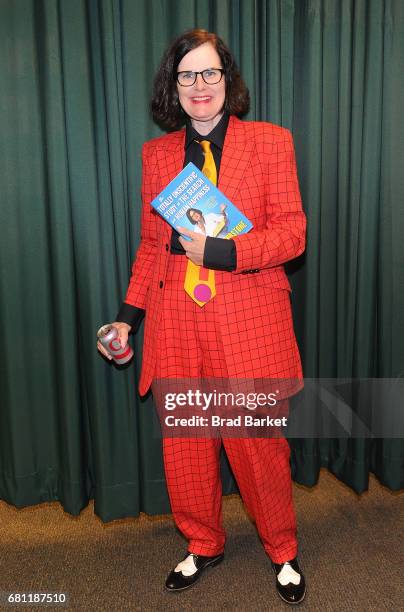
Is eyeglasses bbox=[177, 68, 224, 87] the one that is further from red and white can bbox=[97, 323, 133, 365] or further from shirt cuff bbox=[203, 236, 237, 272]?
red and white can bbox=[97, 323, 133, 365]

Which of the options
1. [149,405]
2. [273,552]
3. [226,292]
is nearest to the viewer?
[226,292]

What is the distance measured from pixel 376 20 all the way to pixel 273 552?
201 cm

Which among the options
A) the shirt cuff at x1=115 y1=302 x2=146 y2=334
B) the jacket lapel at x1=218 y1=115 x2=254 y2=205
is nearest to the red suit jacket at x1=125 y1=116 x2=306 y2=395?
the jacket lapel at x1=218 y1=115 x2=254 y2=205

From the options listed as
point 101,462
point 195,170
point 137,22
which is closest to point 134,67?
point 137,22

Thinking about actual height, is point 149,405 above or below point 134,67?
below

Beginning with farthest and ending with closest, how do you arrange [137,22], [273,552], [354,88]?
[354,88], [137,22], [273,552]

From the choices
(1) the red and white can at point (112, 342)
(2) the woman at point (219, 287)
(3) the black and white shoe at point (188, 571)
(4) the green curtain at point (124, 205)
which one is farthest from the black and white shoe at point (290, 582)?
(1) the red and white can at point (112, 342)

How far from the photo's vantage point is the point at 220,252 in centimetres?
149

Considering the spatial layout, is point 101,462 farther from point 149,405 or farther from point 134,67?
point 134,67

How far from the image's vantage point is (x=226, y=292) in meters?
1.61

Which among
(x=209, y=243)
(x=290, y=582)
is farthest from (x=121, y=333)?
(x=290, y=582)

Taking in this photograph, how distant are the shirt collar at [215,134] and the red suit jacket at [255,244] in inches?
1.0

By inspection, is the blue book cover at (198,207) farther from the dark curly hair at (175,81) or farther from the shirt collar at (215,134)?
the dark curly hair at (175,81)

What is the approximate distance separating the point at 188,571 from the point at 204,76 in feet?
5.36
